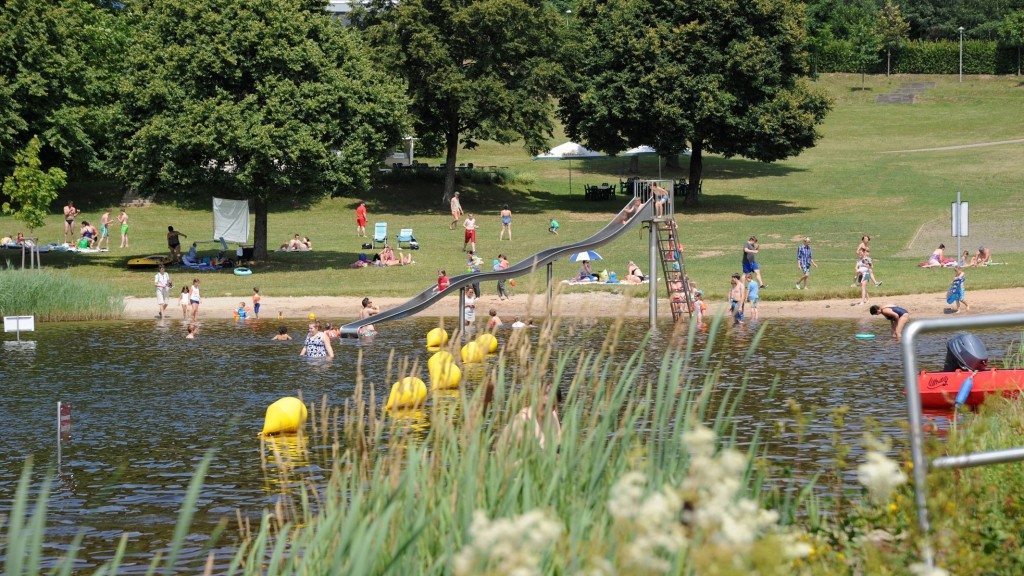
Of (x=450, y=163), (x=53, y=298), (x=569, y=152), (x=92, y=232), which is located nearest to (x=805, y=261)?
(x=53, y=298)

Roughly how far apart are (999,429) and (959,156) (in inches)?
2586

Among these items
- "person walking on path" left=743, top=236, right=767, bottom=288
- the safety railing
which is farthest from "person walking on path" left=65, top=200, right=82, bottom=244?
the safety railing

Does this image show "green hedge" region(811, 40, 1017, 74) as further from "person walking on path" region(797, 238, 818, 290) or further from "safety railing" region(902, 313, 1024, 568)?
"safety railing" region(902, 313, 1024, 568)

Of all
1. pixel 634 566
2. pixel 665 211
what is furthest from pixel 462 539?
pixel 665 211

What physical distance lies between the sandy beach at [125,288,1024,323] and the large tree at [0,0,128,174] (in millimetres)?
10683

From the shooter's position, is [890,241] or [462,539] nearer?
[462,539]

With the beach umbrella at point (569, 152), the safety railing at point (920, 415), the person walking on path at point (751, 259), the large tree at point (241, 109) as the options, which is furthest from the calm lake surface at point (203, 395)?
the beach umbrella at point (569, 152)

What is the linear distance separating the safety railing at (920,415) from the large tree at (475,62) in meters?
50.8

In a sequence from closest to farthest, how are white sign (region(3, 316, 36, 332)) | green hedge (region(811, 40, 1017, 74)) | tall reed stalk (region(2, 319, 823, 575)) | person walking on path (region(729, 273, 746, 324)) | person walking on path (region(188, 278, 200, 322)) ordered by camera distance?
tall reed stalk (region(2, 319, 823, 575)) < white sign (region(3, 316, 36, 332)) < person walking on path (region(729, 273, 746, 324)) < person walking on path (region(188, 278, 200, 322)) < green hedge (region(811, 40, 1017, 74))

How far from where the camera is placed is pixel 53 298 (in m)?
34.3

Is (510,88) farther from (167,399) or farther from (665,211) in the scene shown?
(167,399)

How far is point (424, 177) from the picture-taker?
212 ft

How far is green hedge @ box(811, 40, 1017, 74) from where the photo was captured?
10300 cm

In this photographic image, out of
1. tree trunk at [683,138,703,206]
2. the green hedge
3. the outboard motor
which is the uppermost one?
the green hedge
